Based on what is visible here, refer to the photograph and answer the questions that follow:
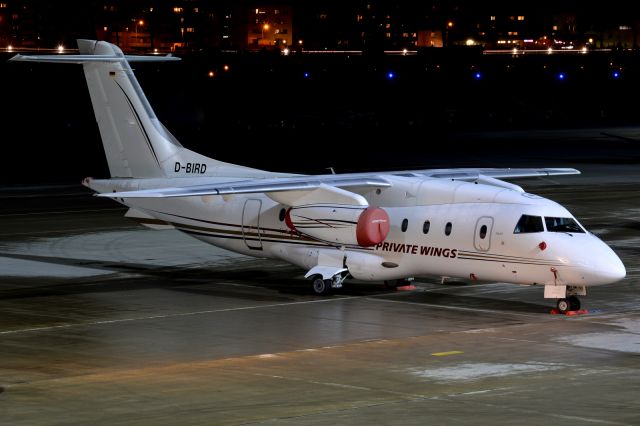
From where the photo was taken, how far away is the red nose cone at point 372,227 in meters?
28.7

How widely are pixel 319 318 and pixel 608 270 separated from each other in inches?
261

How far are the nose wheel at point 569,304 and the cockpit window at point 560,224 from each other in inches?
62.4

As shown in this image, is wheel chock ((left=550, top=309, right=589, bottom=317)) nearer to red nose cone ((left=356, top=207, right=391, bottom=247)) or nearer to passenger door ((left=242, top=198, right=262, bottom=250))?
red nose cone ((left=356, top=207, right=391, bottom=247))

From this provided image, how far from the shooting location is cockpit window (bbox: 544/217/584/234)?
27.1m

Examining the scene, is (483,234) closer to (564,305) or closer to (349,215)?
(564,305)

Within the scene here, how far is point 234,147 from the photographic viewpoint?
8062 centimetres

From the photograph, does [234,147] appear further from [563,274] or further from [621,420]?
[621,420]

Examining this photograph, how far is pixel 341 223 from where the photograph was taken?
1157 inches

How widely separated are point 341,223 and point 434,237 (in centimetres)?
244

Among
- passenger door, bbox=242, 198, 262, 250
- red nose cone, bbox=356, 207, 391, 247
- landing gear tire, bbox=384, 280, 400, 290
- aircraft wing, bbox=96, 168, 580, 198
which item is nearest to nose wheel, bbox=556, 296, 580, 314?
red nose cone, bbox=356, 207, 391, 247

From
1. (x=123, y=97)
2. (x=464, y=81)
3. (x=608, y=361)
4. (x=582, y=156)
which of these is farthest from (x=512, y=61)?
(x=608, y=361)

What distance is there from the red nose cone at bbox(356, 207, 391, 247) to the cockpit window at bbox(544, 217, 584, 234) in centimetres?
407

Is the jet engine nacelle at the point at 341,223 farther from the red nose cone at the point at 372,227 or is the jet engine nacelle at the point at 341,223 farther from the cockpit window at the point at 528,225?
the cockpit window at the point at 528,225

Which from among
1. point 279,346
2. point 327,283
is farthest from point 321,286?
point 279,346
